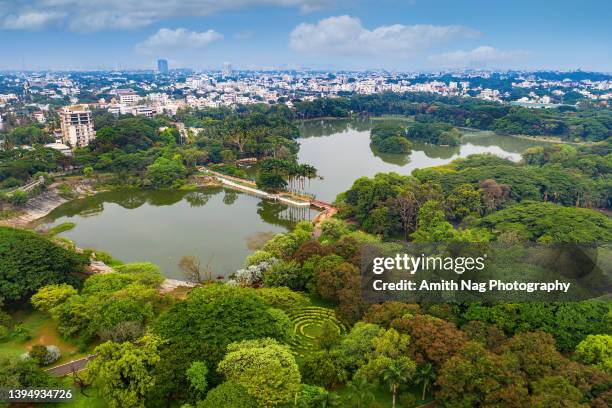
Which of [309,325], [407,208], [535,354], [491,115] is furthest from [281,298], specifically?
[491,115]

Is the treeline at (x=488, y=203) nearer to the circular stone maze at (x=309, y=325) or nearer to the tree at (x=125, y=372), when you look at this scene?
the circular stone maze at (x=309, y=325)

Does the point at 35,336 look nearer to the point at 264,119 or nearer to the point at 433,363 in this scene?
the point at 433,363

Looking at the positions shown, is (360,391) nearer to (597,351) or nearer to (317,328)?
(317,328)

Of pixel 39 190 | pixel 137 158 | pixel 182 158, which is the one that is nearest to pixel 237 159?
pixel 182 158

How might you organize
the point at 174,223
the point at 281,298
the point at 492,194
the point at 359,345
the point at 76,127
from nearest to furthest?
the point at 359,345 < the point at 281,298 < the point at 492,194 < the point at 174,223 < the point at 76,127

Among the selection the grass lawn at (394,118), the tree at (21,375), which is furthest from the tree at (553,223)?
the grass lawn at (394,118)

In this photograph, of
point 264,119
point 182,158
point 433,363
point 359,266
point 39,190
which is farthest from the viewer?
point 264,119

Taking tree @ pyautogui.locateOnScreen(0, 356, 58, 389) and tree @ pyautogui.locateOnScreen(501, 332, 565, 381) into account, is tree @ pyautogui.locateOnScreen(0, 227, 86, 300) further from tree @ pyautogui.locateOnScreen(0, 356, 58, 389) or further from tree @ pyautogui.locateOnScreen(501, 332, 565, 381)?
tree @ pyautogui.locateOnScreen(501, 332, 565, 381)

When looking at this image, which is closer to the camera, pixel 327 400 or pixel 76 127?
pixel 327 400
